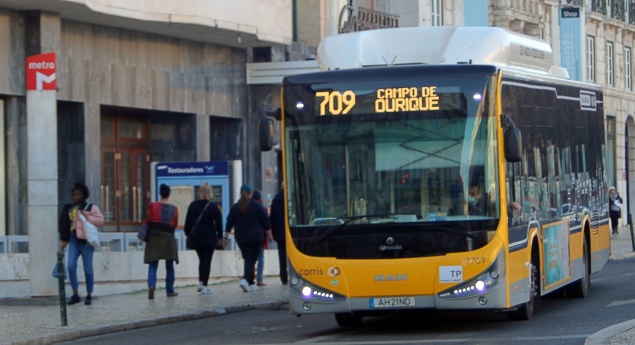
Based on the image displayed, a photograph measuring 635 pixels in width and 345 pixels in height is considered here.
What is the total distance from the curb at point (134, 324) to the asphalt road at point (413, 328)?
22cm

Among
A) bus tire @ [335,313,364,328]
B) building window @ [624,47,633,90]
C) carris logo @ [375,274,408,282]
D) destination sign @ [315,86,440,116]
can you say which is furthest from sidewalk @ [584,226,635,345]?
building window @ [624,47,633,90]

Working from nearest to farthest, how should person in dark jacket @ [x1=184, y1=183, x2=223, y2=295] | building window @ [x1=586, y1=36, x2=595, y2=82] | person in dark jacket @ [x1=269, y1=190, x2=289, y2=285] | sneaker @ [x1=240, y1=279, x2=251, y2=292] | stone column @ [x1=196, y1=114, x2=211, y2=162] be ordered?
person in dark jacket @ [x1=184, y1=183, x2=223, y2=295] < sneaker @ [x1=240, y1=279, x2=251, y2=292] < person in dark jacket @ [x1=269, y1=190, x2=289, y2=285] < stone column @ [x1=196, y1=114, x2=211, y2=162] < building window @ [x1=586, y1=36, x2=595, y2=82]

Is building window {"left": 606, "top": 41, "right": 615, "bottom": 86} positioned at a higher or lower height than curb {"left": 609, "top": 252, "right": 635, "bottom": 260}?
higher

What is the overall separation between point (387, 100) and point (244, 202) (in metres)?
8.32

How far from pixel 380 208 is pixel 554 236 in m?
3.70

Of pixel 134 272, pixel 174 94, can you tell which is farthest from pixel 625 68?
pixel 134 272

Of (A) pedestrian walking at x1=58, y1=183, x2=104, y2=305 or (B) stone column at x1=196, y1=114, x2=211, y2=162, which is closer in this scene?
(A) pedestrian walking at x1=58, y1=183, x2=104, y2=305

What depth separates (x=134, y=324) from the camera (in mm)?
18906

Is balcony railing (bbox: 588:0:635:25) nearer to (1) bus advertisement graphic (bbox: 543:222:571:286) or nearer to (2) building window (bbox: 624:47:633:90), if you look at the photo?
(2) building window (bbox: 624:47:633:90)

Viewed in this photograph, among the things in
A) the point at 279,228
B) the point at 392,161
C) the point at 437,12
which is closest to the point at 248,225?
the point at 279,228

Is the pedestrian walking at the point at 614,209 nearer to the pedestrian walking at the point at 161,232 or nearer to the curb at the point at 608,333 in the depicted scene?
the pedestrian walking at the point at 161,232

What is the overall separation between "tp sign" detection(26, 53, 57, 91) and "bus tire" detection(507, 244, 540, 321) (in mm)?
8320

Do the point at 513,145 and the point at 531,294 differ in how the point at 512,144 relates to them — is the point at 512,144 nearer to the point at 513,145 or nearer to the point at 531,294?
the point at 513,145

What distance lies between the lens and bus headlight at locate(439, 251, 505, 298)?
50.5 feet
